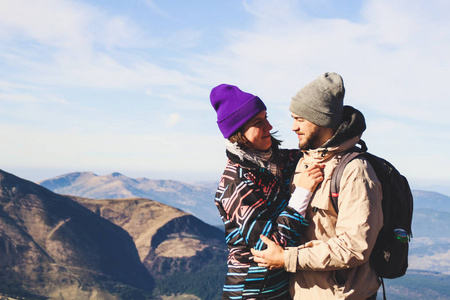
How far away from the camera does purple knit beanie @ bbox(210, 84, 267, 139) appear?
6445mm

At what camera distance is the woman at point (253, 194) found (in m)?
5.85

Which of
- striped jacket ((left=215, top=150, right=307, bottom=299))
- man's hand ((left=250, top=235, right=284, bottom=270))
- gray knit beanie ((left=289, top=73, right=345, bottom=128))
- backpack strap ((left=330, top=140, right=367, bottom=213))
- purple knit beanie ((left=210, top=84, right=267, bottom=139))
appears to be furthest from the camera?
purple knit beanie ((left=210, top=84, right=267, bottom=139))

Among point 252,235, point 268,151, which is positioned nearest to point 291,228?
point 252,235

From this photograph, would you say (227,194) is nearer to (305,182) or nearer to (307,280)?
(305,182)

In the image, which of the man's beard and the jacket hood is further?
the man's beard

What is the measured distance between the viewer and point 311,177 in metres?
5.88

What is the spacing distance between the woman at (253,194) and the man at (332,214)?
21 cm

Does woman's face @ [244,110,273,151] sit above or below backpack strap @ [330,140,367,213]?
above

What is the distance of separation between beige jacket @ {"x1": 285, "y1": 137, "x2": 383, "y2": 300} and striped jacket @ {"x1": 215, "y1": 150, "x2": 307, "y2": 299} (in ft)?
0.88

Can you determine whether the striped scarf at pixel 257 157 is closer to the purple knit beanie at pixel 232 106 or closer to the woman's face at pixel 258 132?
the woman's face at pixel 258 132

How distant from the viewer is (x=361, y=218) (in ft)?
17.7

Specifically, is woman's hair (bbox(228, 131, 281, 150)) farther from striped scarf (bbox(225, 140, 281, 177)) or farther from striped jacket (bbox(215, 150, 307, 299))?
striped jacket (bbox(215, 150, 307, 299))

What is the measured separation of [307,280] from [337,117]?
7.67 ft

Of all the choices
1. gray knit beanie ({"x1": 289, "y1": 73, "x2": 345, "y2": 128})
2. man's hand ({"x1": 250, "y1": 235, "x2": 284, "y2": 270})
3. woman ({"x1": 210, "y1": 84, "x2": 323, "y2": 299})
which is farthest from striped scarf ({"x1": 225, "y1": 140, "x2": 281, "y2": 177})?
man's hand ({"x1": 250, "y1": 235, "x2": 284, "y2": 270})
